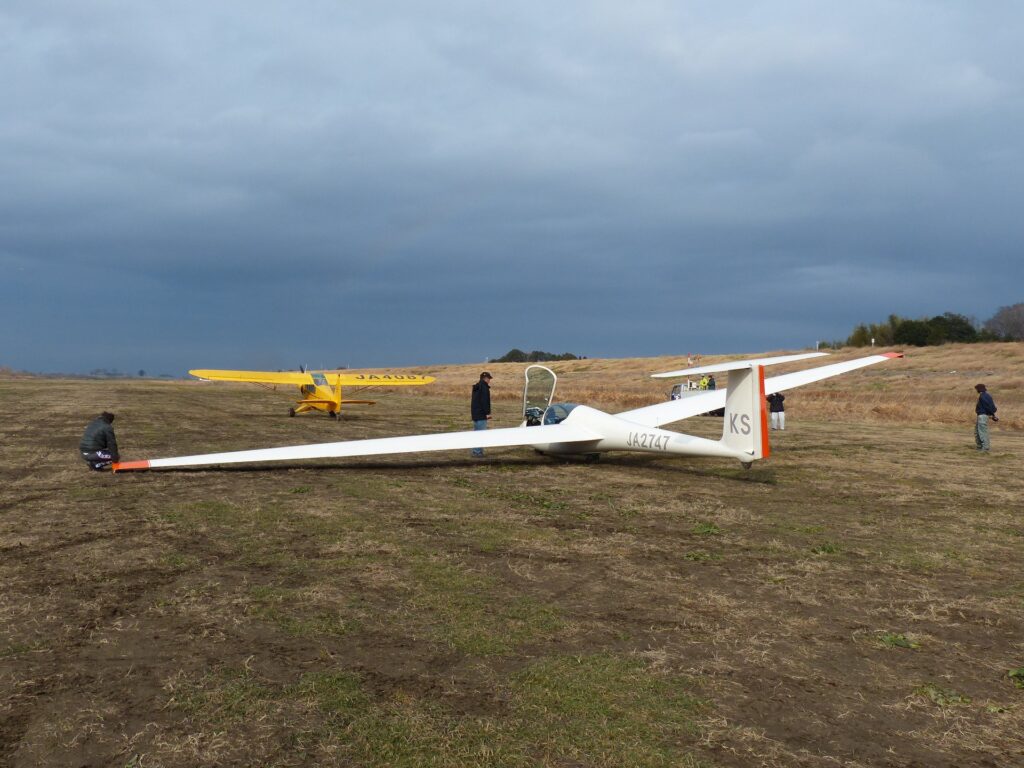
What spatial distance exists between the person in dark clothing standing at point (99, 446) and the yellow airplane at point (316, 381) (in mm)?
14201

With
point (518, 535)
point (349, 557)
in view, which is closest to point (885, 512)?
point (518, 535)

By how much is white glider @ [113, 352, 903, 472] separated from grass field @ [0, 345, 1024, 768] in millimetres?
694

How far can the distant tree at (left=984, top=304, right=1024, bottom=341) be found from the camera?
83.9m

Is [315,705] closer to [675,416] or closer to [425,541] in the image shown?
[425,541]

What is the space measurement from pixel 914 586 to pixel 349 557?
542 cm

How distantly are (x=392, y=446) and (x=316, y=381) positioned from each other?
15.8 m

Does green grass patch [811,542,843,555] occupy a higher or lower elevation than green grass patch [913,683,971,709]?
higher

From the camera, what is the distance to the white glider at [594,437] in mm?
11297

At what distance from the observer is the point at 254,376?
3053 cm

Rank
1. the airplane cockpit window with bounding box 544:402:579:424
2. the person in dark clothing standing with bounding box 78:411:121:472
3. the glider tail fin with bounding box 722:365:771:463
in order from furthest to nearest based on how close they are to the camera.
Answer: the airplane cockpit window with bounding box 544:402:579:424 → the person in dark clothing standing with bounding box 78:411:121:472 → the glider tail fin with bounding box 722:365:771:463

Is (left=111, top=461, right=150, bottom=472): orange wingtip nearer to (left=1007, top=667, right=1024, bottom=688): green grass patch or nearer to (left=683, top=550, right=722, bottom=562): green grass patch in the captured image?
(left=683, top=550, right=722, bottom=562): green grass patch

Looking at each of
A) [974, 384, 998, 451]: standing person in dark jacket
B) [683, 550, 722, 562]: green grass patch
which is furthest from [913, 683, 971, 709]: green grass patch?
[974, 384, 998, 451]: standing person in dark jacket

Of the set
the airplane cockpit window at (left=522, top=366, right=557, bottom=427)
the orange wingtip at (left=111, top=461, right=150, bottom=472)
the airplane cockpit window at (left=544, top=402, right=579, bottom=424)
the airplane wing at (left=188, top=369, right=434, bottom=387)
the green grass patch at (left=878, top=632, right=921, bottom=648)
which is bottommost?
the green grass patch at (left=878, top=632, right=921, bottom=648)

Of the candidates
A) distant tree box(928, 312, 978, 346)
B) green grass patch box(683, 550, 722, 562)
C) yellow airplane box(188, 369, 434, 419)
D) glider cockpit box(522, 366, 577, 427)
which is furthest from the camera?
distant tree box(928, 312, 978, 346)
